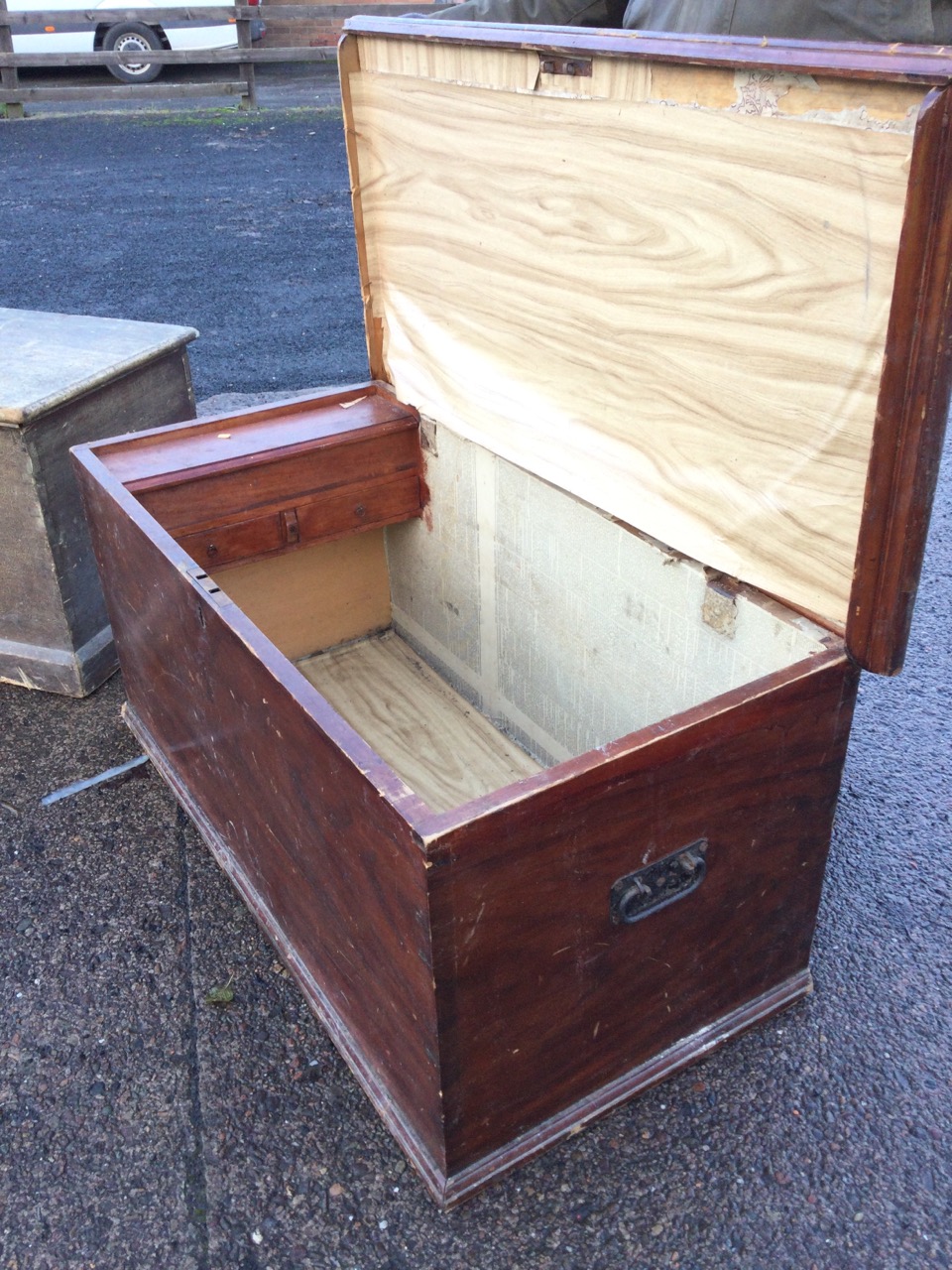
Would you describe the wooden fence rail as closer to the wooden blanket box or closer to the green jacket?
the wooden blanket box

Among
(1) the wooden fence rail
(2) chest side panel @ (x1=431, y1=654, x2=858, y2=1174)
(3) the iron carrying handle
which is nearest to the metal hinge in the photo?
(2) chest side panel @ (x1=431, y1=654, x2=858, y2=1174)

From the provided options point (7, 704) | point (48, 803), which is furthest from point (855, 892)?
point (7, 704)

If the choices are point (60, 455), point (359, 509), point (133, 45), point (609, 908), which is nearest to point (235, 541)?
point (359, 509)

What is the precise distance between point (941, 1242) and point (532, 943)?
0.61 metres

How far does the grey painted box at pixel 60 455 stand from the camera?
Answer: 81.2 inches

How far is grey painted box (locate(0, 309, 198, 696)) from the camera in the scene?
6.77 feet

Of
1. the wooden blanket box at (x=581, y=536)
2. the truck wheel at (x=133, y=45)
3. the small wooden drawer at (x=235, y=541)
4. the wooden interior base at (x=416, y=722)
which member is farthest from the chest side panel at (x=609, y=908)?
the truck wheel at (x=133, y=45)

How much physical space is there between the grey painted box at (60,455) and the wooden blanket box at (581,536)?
20cm

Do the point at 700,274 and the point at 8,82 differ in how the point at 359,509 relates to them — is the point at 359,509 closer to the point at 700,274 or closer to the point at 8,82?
the point at 700,274

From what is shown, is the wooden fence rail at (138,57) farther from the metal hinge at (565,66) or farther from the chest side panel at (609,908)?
the chest side panel at (609,908)

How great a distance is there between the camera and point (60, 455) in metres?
2.11

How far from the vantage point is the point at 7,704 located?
2301 mm

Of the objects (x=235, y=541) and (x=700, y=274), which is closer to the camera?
(x=700, y=274)

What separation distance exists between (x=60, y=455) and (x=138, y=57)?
24.5ft
